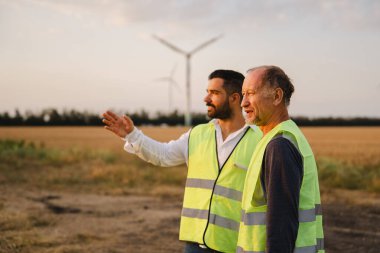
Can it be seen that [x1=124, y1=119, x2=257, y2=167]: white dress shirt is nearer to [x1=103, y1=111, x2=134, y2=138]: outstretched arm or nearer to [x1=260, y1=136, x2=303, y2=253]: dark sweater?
[x1=103, y1=111, x2=134, y2=138]: outstretched arm

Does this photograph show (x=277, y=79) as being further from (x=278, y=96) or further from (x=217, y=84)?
(x=217, y=84)

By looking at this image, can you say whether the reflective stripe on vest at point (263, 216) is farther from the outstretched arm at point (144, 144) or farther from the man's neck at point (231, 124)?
the outstretched arm at point (144, 144)

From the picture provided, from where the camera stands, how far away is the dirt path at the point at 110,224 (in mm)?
7511

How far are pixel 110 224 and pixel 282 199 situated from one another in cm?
742

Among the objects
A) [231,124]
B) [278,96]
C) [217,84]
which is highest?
[217,84]

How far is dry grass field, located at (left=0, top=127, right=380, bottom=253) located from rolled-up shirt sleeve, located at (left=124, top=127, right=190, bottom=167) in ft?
12.7

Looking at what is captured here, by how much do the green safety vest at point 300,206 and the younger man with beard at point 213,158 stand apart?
83cm

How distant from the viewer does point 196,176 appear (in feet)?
11.3

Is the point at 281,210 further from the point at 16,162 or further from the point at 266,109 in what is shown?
the point at 16,162

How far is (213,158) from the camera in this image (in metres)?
3.39

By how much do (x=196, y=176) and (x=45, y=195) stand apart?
1022 centimetres

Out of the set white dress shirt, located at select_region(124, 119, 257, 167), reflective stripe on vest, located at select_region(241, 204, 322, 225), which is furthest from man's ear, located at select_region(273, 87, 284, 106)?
white dress shirt, located at select_region(124, 119, 257, 167)

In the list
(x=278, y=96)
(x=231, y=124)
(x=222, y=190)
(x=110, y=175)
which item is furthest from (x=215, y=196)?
(x=110, y=175)

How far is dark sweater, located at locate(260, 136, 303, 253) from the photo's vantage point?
2113mm
